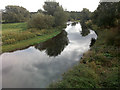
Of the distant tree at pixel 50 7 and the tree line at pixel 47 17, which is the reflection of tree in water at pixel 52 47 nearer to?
the tree line at pixel 47 17

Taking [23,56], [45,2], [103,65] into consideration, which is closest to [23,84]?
[23,56]

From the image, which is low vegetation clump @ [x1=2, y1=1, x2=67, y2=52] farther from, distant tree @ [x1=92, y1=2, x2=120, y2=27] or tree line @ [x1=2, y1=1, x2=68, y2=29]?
distant tree @ [x1=92, y1=2, x2=120, y2=27]

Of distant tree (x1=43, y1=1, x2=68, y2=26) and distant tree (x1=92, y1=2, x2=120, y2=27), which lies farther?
distant tree (x1=43, y1=1, x2=68, y2=26)

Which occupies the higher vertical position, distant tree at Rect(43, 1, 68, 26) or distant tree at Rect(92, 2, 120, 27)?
distant tree at Rect(43, 1, 68, 26)

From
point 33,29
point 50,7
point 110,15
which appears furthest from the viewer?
point 50,7

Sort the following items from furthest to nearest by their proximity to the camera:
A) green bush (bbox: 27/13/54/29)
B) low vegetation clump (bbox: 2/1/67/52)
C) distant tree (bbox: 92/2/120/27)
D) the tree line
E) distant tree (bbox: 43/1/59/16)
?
distant tree (bbox: 43/1/59/16)
the tree line
green bush (bbox: 27/13/54/29)
low vegetation clump (bbox: 2/1/67/52)
distant tree (bbox: 92/2/120/27)

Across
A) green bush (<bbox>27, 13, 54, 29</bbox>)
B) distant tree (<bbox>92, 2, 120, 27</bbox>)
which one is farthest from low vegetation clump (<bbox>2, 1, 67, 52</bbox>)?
distant tree (<bbox>92, 2, 120, 27</bbox>)

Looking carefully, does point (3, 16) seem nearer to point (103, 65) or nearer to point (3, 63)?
point (3, 63)

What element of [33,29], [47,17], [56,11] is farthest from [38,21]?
[56,11]

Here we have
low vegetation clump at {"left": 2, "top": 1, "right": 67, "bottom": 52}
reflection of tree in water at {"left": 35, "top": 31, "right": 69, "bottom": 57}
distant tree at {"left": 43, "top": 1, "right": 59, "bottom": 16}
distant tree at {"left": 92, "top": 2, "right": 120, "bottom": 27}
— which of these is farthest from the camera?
distant tree at {"left": 43, "top": 1, "right": 59, "bottom": 16}

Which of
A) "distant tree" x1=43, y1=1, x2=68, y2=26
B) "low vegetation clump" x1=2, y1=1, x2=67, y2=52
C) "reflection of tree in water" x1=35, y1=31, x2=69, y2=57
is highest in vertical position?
"distant tree" x1=43, y1=1, x2=68, y2=26

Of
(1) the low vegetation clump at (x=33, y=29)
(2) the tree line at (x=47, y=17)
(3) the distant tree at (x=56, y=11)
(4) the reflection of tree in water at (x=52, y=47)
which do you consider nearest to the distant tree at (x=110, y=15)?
(4) the reflection of tree in water at (x=52, y=47)

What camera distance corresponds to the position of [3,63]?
40.6ft

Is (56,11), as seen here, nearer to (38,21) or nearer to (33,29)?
(38,21)
